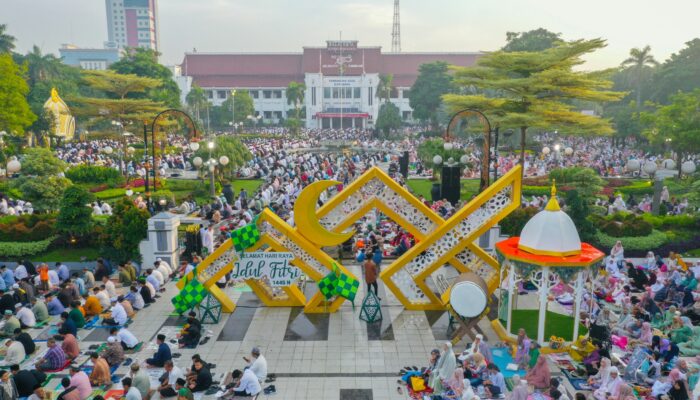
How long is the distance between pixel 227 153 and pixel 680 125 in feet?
94.3

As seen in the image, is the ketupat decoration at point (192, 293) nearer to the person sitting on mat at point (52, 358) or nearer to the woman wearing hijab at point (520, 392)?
the person sitting on mat at point (52, 358)

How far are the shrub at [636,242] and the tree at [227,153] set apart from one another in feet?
67.1

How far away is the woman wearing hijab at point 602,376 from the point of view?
10352mm

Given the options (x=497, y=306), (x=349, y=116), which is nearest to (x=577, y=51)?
(x=497, y=306)

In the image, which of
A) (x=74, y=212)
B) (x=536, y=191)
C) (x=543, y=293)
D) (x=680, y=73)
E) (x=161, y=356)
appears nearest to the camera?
(x=161, y=356)

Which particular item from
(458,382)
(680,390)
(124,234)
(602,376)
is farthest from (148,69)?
(680,390)

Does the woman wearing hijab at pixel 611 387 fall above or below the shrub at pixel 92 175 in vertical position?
below

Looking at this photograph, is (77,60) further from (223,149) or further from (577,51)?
(577,51)

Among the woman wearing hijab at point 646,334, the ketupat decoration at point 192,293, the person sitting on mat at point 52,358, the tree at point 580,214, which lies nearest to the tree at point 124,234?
the ketupat decoration at point 192,293

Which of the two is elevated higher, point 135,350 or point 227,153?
point 227,153

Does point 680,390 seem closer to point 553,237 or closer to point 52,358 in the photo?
point 553,237

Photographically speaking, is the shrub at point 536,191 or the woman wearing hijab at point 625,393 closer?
the woman wearing hijab at point 625,393

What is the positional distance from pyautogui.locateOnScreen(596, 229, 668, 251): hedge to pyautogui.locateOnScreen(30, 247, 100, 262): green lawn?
18.0 meters

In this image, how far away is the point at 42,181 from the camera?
21.9m
